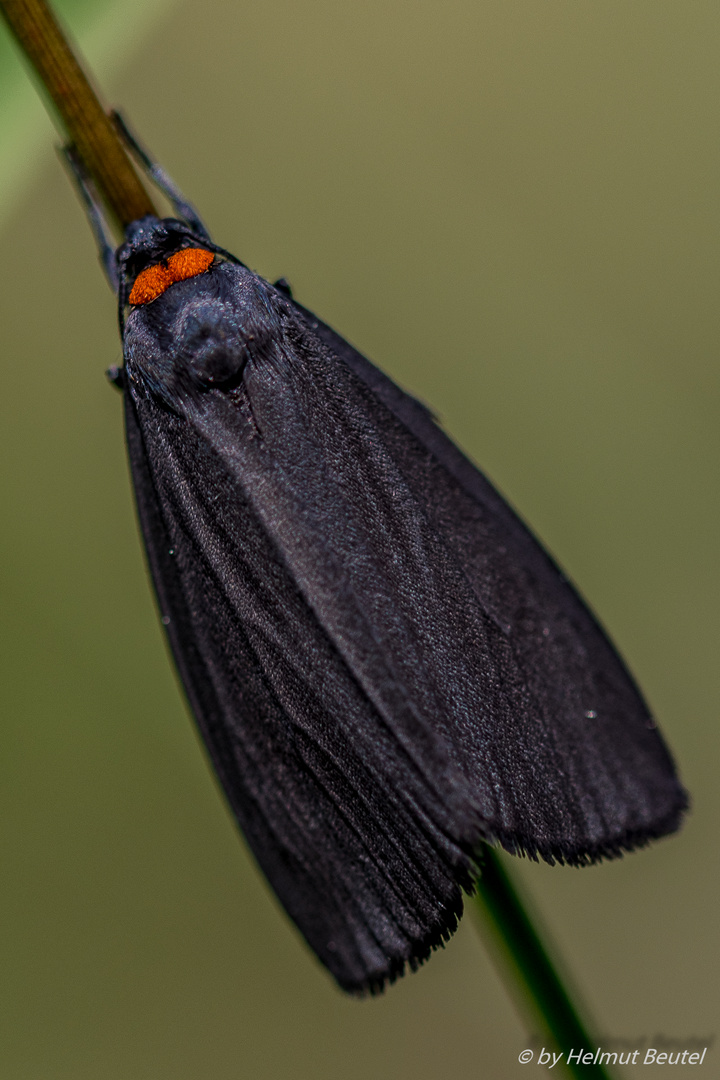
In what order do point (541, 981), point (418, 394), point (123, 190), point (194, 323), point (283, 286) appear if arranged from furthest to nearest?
1. point (418, 394)
2. point (283, 286)
3. point (194, 323)
4. point (123, 190)
5. point (541, 981)

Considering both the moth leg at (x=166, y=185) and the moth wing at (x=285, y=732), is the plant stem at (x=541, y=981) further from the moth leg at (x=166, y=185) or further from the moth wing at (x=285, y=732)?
the moth leg at (x=166, y=185)

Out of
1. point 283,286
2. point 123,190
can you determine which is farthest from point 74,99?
point 283,286

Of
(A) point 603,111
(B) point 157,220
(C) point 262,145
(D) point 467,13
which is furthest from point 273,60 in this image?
(B) point 157,220

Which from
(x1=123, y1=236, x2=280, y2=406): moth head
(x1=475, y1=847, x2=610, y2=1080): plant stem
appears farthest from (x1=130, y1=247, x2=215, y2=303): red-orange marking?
(x1=475, y1=847, x2=610, y2=1080): plant stem

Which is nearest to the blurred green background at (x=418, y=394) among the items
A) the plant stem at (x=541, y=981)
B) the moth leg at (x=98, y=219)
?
the moth leg at (x=98, y=219)

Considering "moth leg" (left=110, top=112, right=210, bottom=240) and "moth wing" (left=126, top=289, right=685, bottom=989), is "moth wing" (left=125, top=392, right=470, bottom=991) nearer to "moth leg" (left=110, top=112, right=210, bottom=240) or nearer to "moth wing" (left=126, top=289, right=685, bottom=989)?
"moth wing" (left=126, top=289, right=685, bottom=989)

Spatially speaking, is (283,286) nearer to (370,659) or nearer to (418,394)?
(370,659)

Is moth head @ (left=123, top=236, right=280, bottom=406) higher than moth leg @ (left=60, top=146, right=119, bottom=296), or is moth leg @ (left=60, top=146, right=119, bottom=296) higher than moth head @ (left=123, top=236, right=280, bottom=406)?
moth leg @ (left=60, top=146, right=119, bottom=296)
